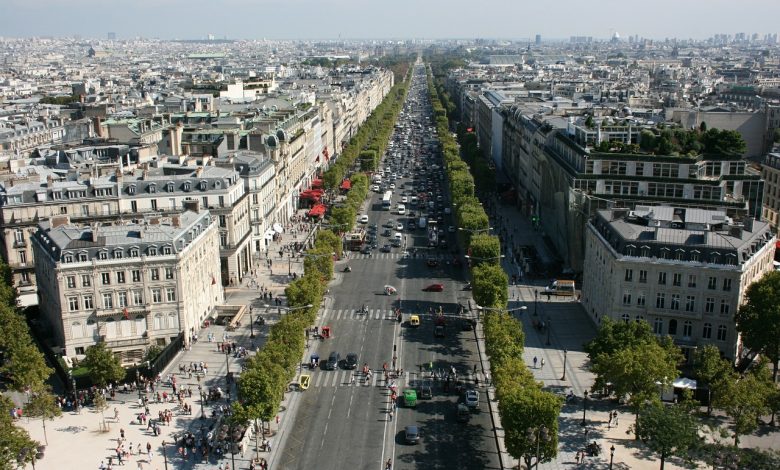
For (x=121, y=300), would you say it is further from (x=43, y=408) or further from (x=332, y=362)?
(x=332, y=362)

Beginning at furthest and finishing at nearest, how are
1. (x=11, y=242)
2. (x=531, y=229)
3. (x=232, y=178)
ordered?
(x=531, y=229)
(x=232, y=178)
(x=11, y=242)

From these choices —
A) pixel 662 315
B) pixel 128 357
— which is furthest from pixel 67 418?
pixel 662 315

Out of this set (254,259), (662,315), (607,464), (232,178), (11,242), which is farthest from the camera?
(254,259)

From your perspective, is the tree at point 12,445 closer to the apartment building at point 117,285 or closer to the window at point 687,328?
the apartment building at point 117,285

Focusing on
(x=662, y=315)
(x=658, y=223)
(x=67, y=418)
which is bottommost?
(x=67, y=418)

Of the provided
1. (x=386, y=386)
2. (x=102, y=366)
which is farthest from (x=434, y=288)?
(x=102, y=366)

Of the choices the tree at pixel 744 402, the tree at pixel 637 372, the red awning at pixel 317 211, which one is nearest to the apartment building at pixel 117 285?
the tree at pixel 637 372

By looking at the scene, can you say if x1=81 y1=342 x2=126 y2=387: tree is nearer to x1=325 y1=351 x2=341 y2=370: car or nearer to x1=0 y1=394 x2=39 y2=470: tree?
x1=0 y1=394 x2=39 y2=470: tree

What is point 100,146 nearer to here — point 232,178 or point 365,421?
point 232,178
